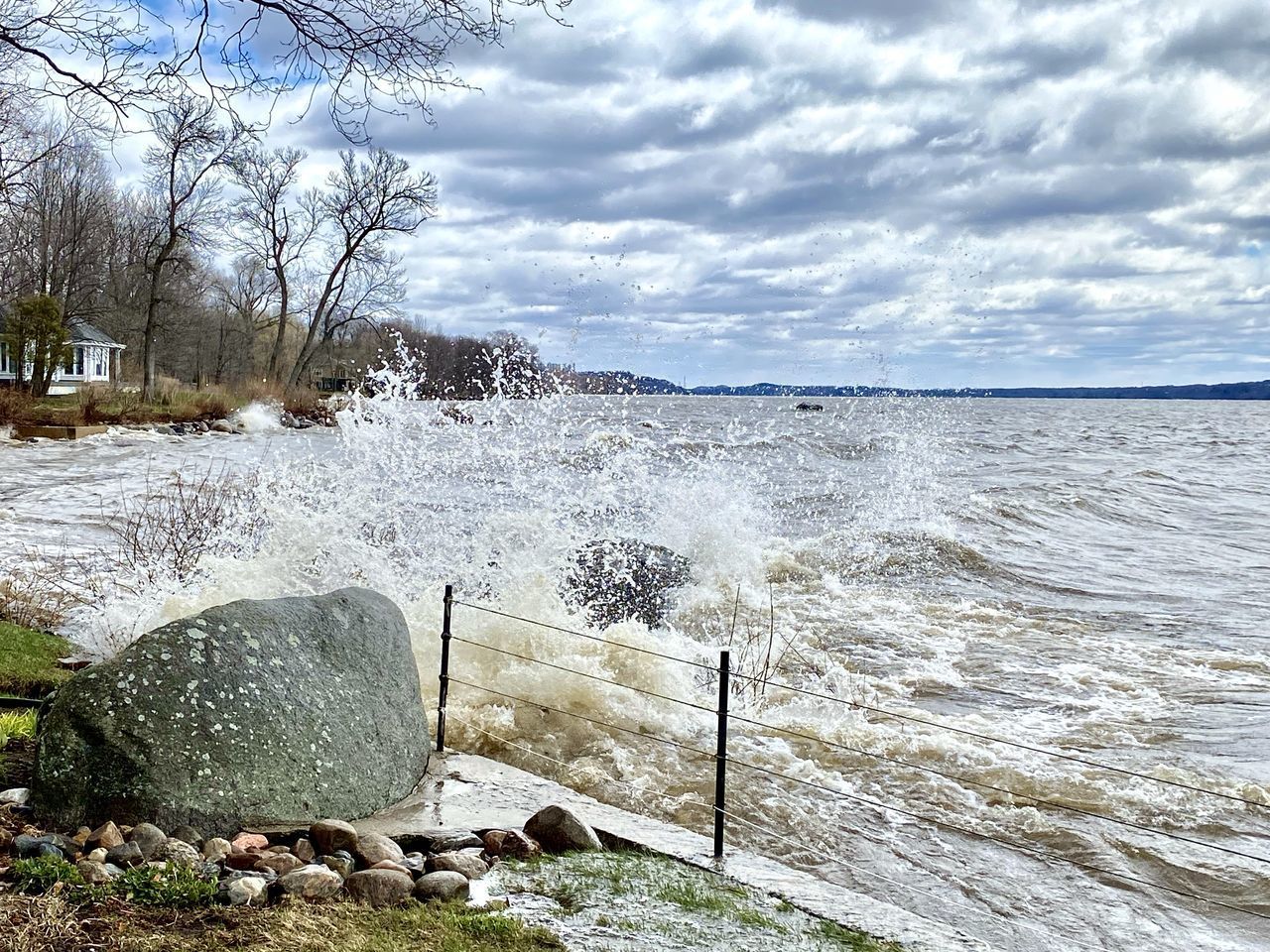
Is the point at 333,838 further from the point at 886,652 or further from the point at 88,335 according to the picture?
the point at 88,335

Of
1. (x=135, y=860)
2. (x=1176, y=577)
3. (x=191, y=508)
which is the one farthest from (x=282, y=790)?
(x=1176, y=577)

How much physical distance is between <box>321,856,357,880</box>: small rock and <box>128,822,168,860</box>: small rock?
0.65 metres

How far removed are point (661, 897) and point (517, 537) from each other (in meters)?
7.40

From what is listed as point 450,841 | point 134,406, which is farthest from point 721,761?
point 134,406

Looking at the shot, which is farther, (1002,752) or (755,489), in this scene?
(755,489)

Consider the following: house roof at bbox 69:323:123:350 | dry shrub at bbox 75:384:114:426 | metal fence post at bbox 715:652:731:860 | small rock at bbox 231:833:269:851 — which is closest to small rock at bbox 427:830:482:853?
small rock at bbox 231:833:269:851

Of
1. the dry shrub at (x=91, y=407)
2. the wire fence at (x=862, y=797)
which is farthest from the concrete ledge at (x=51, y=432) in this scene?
the wire fence at (x=862, y=797)

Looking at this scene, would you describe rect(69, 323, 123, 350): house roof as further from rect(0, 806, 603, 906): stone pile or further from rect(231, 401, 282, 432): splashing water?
rect(0, 806, 603, 906): stone pile

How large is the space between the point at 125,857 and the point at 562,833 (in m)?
1.83

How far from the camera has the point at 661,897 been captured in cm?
428

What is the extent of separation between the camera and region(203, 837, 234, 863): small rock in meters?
4.18

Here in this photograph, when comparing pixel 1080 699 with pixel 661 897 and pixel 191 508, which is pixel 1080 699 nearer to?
pixel 661 897

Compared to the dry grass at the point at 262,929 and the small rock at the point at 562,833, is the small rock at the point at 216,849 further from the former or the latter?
the small rock at the point at 562,833

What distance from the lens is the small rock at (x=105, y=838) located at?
410 centimetres
